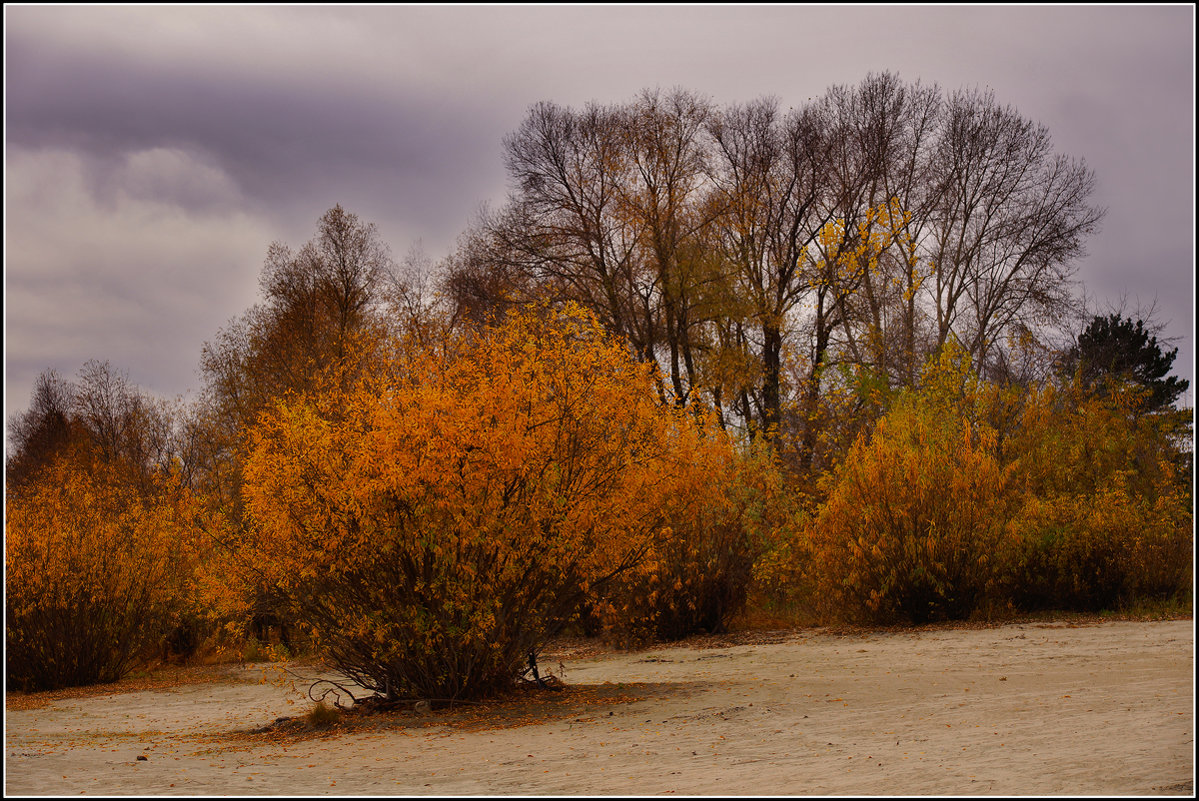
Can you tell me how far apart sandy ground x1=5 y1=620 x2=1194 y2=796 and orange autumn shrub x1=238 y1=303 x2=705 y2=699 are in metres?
1.00

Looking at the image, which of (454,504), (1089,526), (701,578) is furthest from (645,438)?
(1089,526)

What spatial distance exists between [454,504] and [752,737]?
154 inches

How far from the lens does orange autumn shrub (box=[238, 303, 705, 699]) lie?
37.4 ft

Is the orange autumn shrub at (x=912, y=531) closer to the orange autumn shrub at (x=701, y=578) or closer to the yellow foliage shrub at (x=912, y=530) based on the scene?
the yellow foliage shrub at (x=912, y=530)

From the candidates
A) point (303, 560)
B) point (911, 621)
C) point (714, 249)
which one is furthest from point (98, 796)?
point (714, 249)

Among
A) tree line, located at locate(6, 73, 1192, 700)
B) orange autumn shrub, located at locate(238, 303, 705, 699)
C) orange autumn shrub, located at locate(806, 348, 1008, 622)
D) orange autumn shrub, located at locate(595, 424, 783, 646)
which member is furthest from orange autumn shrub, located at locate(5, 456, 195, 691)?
orange autumn shrub, located at locate(806, 348, 1008, 622)

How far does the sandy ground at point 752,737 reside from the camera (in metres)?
7.27

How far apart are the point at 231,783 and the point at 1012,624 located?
14.0m

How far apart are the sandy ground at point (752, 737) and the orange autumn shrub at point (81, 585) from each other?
10.2 feet

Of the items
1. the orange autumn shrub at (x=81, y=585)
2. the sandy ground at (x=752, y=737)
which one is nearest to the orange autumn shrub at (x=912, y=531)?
the sandy ground at (x=752, y=737)

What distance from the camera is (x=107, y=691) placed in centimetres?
1847

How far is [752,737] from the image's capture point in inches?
371

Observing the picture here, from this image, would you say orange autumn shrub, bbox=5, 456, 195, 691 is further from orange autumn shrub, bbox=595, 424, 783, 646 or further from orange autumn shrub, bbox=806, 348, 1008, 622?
orange autumn shrub, bbox=806, 348, 1008, 622

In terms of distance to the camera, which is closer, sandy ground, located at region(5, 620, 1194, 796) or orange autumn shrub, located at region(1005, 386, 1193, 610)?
sandy ground, located at region(5, 620, 1194, 796)
